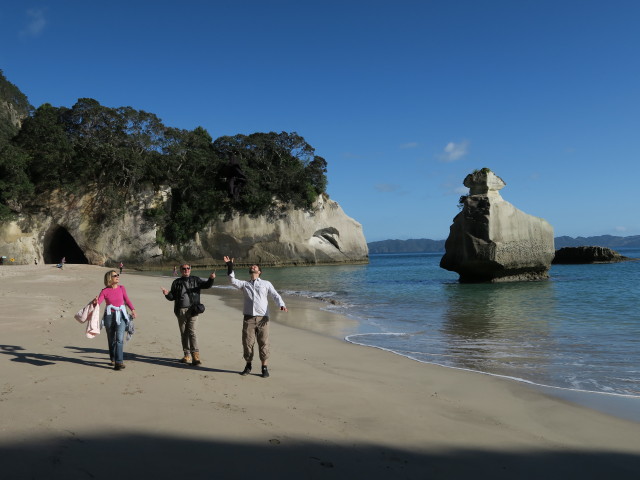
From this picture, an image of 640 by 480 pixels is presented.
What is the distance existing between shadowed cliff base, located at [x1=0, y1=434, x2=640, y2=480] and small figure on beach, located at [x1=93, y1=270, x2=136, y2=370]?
8.22ft

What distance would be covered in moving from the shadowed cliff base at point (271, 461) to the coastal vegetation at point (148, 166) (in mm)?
41788

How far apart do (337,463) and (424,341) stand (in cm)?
693

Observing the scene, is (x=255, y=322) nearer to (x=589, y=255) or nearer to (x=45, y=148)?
(x=45, y=148)

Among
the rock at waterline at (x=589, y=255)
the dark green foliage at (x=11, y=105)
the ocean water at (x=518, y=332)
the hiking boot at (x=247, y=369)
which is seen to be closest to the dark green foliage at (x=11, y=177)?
the dark green foliage at (x=11, y=105)

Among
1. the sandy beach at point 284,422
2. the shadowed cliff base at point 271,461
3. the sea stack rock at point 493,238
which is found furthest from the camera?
the sea stack rock at point 493,238

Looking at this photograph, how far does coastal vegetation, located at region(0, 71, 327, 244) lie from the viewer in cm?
4184

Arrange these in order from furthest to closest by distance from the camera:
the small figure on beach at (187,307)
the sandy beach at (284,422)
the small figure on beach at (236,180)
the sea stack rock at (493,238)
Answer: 1. the small figure on beach at (236,180)
2. the sea stack rock at (493,238)
3. the small figure on beach at (187,307)
4. the sandy beach at (284,422)

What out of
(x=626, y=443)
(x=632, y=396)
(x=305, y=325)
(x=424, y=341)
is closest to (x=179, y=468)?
(x=626, y=443)

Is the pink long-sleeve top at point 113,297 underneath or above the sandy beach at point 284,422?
above

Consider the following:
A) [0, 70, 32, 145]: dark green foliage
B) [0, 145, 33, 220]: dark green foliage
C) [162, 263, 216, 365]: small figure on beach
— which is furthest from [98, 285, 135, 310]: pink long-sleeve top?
[0, 70, 32, 145]: dark green foliage

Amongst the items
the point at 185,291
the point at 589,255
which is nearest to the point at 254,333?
the point at 185,291

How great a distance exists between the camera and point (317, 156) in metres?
55.9

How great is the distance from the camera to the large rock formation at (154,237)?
43750mm

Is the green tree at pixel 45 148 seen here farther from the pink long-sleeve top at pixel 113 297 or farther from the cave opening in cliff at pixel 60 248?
the pink long-sleeve top at pixel 113 297
